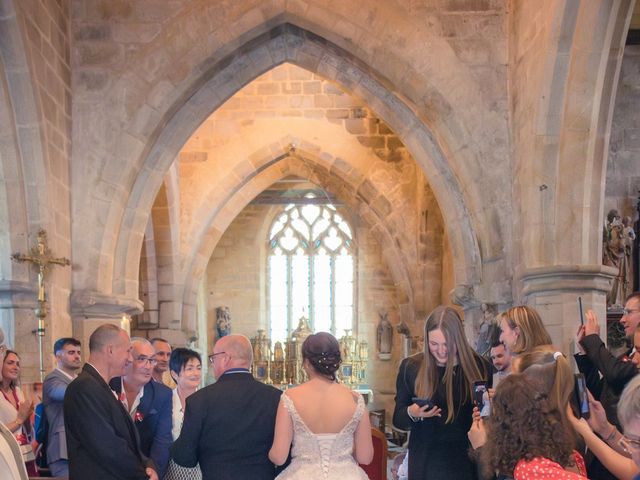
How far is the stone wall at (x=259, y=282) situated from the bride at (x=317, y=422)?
568 inches

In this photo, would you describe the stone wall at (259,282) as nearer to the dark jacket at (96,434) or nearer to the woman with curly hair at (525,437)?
the dark jacket at (96,434)

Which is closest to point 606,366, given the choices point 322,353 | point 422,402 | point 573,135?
point 422,402

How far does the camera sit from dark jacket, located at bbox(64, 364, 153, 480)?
3848mm

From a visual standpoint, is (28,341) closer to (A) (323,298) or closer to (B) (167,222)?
(B) (167,222)

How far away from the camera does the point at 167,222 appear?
13625mm

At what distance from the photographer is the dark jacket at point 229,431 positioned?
3.85 meters

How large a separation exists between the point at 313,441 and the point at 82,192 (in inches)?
233

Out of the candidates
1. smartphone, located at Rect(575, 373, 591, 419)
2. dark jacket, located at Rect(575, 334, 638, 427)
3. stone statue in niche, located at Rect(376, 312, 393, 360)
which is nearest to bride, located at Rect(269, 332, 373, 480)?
smartphone, located at Rect(575, 373, 591, 419)

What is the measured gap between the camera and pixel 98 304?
898 centimetres

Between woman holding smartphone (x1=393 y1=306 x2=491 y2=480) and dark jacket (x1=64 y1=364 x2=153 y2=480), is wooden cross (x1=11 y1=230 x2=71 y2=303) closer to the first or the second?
dark jacket (x1=64 y1=364 x2=153 y2=480)

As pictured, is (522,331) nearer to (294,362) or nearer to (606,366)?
(606,366)

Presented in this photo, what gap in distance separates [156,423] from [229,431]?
3.70 feet

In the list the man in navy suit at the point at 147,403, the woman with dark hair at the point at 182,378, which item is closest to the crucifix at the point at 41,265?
the man in navy suit at the point at 147,403

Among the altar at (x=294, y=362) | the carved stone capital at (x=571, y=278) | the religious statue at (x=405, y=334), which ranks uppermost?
the carved stone capital at (x=571, y=278)
